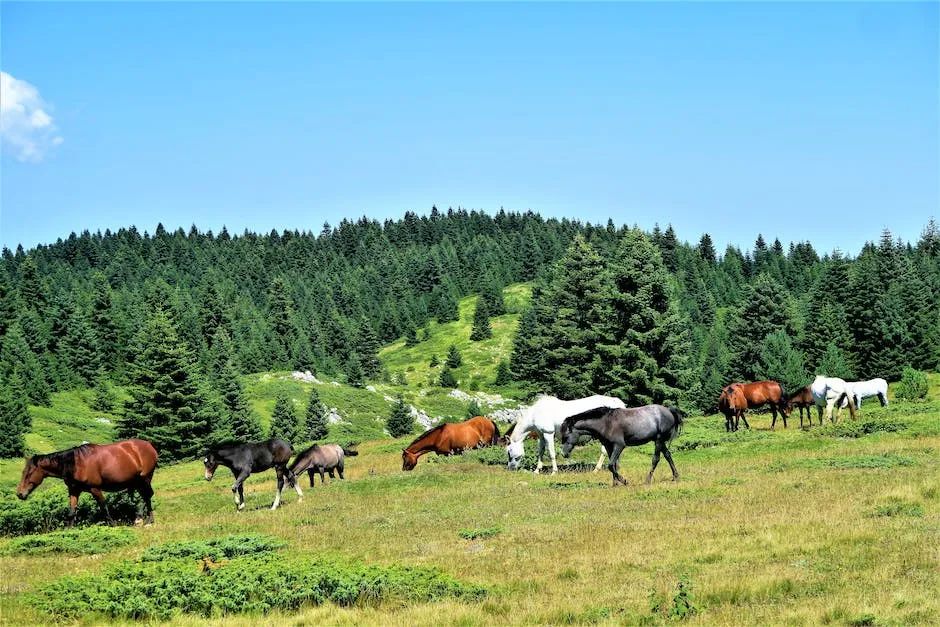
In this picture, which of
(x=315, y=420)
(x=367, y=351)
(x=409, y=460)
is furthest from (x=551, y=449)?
(x=367, y=351)

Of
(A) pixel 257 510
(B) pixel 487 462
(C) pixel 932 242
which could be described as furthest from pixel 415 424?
(C) pixel 932 242

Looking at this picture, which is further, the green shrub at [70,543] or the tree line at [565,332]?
the tree line at [565,332]

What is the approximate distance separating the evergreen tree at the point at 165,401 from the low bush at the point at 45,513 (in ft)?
140

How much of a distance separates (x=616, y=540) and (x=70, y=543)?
12.4m

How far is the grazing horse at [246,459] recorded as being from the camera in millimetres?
24641

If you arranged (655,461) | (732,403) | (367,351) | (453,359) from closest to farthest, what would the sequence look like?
(655,461) → (732,403) → (367,351) → (453,359)

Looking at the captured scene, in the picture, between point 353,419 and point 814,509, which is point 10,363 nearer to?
point 353,419

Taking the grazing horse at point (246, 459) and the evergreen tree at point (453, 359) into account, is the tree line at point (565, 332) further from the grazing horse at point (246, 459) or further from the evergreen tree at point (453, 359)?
the grazing horse at point (246, 459)

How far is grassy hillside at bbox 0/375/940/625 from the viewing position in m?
11.3

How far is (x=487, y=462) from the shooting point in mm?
32188

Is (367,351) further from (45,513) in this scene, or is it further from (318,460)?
(45,513)

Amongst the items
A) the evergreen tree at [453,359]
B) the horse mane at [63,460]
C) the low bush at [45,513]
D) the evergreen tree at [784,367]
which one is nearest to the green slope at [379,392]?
the evergreen tree at [453,359]

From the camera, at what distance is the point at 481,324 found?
16888 cm

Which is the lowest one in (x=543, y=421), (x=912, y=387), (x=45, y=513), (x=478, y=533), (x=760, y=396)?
(x=912, y=387)
